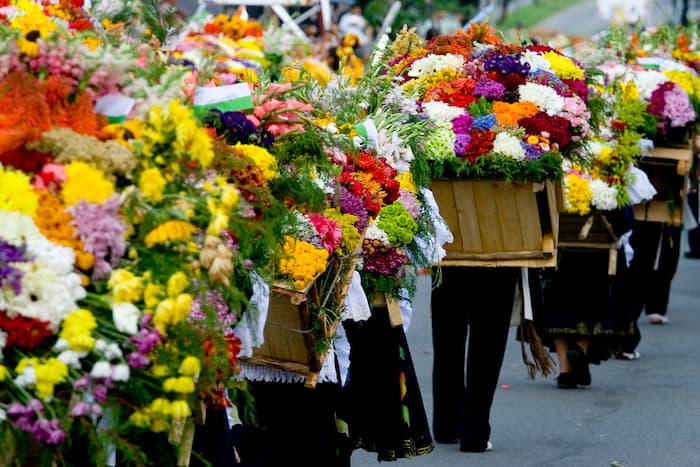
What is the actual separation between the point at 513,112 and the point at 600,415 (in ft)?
6.99

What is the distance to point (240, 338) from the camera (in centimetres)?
507

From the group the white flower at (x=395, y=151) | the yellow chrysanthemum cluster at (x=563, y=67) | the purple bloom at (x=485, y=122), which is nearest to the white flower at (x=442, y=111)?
the purple bloom at (x=485, y=122)

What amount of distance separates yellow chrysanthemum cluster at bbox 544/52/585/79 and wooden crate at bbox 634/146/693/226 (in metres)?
2.55

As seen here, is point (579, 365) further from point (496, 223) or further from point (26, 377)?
point (26, 377)

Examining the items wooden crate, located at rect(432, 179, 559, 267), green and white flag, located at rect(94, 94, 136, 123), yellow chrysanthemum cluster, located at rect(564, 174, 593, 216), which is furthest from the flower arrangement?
green and white flag, located at rect(94, 94, 136, 123)

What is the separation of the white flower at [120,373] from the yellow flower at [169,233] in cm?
35

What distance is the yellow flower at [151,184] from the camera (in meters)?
4.05

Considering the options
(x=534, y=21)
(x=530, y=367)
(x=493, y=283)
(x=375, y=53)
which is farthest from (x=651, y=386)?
(x=534, y=21)

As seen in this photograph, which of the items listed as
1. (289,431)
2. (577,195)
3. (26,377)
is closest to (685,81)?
(577,195)

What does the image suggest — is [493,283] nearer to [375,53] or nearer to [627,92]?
[375,53]

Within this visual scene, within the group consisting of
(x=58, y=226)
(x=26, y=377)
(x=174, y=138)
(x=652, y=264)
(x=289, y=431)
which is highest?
(x=174, y=138)

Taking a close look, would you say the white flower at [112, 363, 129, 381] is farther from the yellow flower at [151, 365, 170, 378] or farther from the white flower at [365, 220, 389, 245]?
the white flower at [365, 220, 389, 245]

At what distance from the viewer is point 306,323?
232 inches

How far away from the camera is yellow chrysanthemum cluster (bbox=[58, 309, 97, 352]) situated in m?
3.82
